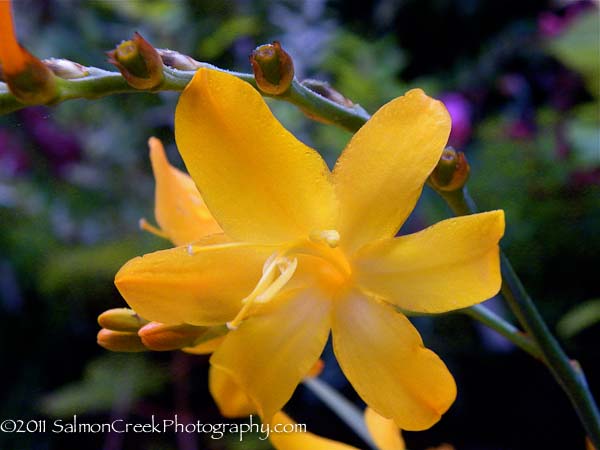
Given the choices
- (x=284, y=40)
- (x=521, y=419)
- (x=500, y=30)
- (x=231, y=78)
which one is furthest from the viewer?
(x=500, y=30)

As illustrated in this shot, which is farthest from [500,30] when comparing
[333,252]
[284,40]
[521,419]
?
[333,252]

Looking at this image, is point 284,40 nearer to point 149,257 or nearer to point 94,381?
point 94,381

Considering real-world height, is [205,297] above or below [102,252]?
above

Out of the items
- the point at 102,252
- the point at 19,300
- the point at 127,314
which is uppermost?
the point at 127,314

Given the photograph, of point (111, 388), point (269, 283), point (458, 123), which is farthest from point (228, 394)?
point (458, 123)

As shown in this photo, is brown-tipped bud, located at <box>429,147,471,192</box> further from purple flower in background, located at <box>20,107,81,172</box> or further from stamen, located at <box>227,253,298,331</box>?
purple flower in background, located at <box>20,107,81,172</box>

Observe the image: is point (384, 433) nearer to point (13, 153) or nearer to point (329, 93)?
point (329, 93)

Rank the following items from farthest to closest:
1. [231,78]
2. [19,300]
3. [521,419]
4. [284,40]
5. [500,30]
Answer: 1. [500,30]
2. [284,40]
3. [19,300]
4. [521,419]
5. [231,78]

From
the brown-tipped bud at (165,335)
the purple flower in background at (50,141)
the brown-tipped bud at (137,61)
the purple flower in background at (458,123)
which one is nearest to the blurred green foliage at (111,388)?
the purple flower in background at (50,141)
